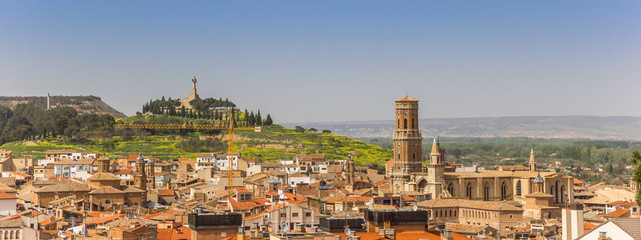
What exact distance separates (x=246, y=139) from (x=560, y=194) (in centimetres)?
6644

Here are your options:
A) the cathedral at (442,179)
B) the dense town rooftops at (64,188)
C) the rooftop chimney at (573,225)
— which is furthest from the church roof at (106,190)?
the rooftop chimney at (573,225)

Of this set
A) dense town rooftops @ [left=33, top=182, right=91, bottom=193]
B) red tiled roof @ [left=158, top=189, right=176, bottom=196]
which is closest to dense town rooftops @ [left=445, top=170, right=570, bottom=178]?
red tiled roof @ [left=158, top=189, right=176, bottom=196]

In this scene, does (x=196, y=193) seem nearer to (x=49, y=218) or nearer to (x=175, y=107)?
(x=49, y=218)

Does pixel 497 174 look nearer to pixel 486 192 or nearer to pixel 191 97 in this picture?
pixel 486 192

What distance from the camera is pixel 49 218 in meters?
46.4

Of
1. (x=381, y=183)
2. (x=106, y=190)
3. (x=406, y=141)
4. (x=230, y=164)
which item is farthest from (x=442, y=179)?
(x=230, y=164)

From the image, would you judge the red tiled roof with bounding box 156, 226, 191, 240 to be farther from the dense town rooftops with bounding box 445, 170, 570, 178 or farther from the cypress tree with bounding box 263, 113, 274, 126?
the cypress tree with bounding box 263, 113, 274, 126

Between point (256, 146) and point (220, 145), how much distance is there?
4758mm

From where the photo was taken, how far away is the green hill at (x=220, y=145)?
12538 centimetres

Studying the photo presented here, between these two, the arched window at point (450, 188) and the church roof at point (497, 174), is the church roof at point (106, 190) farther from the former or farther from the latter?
the church roof at point (497, 174)

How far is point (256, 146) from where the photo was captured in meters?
135

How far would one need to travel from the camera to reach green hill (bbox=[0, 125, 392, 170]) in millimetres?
125375

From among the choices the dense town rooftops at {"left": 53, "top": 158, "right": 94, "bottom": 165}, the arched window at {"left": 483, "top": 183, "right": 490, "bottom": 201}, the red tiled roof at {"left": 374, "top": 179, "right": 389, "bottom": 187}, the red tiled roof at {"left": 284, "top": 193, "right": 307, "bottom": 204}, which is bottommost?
the arched window at {"left": 483, "top": 183, "right": 490, "bottom": 201}

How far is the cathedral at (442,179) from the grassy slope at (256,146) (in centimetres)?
4033
